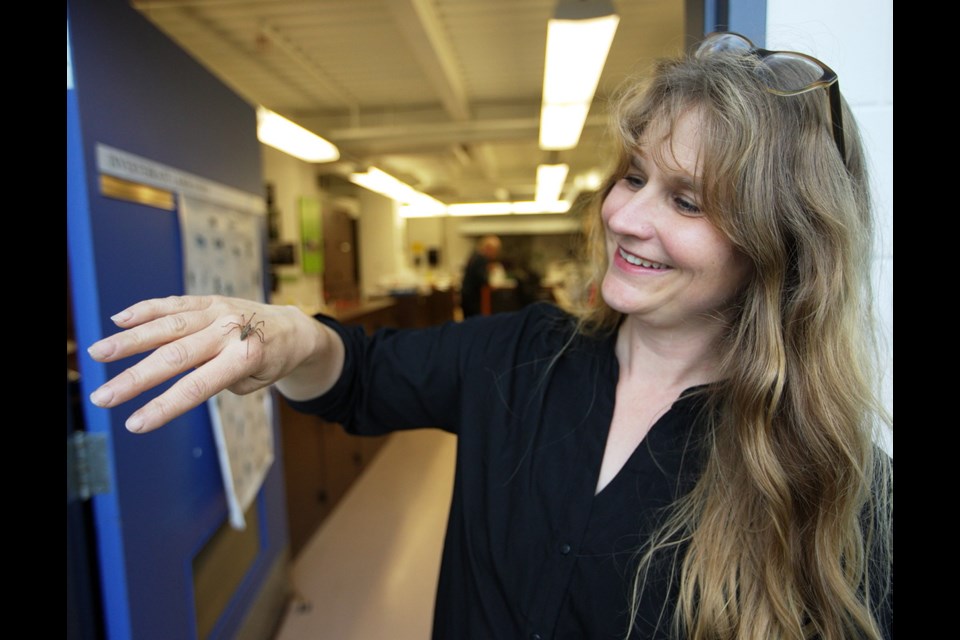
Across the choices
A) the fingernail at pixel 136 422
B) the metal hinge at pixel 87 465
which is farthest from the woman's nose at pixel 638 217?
the metal hinge at pixel 87 465

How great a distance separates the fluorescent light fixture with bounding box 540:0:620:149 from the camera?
2002 millimetres

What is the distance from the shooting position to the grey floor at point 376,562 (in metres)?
2.33

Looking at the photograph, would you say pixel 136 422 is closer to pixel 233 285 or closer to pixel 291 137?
pixel 233 285

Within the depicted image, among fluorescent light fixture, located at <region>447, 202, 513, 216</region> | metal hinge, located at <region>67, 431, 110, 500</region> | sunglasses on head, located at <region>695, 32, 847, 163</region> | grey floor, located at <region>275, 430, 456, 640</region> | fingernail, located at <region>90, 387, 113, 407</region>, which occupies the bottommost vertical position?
grey floor, located at <region>275, 430, 456, 640</region>

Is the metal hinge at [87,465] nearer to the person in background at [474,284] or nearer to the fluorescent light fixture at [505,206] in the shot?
the person in background at [474,284]

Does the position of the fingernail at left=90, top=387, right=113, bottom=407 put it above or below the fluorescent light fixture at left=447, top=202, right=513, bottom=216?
below

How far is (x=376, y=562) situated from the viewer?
279 cm

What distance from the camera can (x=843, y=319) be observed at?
82 cm

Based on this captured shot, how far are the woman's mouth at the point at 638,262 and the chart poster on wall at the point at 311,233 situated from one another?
21.4 feet

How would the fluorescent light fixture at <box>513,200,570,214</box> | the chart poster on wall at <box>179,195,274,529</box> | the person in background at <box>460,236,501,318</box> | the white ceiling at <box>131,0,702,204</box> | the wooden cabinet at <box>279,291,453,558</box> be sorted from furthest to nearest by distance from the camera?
1. the fluorescent light fixture at <box>513,200,570,214</box>
2. the person in background at <box>460,236,501,318</box>
3. the white ceiling at <box>131,0,702,204</box>
4. the wooden cabinet at <box>279,291,453,558</box>
5. the chart poster on wall at <box>179,195,274,529</box>

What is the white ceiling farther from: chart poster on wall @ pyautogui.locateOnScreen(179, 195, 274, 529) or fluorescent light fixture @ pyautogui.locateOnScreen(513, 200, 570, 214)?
fluorescent light fixture @ pyautogui.locateOnScreen(513, 200, 570, 214)

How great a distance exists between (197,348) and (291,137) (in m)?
3.03

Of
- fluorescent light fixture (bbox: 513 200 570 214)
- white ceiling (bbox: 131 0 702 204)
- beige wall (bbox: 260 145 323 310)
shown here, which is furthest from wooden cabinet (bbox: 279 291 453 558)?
fluorescent light fixture (bbox: 513 200 570 214)

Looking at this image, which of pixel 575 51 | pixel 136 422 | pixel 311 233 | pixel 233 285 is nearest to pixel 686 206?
pixel 136 422
